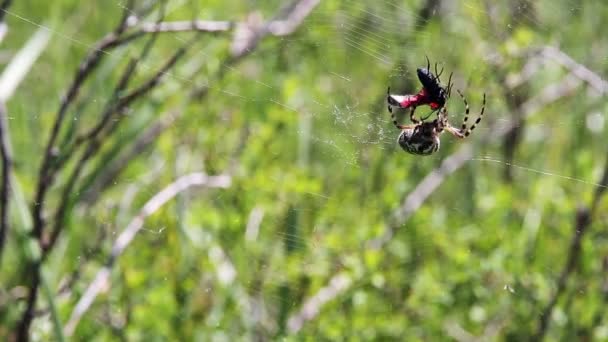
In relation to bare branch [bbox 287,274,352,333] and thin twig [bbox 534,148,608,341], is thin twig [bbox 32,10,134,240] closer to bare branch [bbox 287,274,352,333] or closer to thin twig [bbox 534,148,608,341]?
bare branch [bbox 287,274,352,333]

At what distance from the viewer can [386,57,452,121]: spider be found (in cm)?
148

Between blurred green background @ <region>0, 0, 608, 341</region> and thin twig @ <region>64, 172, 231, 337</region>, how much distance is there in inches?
1.5

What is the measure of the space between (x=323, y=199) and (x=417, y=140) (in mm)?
779

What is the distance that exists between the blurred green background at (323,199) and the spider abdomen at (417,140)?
22 cm

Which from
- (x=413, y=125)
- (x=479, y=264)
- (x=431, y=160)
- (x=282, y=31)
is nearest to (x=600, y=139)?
(x=431, y=160)

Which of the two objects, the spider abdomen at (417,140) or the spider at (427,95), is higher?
the spider at (427,95)

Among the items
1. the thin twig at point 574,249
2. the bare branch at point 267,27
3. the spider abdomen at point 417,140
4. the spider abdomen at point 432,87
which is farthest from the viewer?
the bare branch at point 267,27

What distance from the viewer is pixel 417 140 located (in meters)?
1.66

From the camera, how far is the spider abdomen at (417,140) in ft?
5.43

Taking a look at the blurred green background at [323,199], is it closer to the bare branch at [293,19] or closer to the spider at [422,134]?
the bare branch at [293,19]

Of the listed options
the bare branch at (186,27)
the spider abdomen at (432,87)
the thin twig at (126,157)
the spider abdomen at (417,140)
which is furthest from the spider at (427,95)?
the thin twig at (126,157)

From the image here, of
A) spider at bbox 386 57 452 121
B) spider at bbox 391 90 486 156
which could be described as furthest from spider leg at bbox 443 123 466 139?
spider at bbox 386 57 452 121

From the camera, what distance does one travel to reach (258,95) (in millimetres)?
2652

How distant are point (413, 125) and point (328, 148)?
2.87ft
